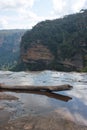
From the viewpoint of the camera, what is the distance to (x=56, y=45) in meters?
81.6

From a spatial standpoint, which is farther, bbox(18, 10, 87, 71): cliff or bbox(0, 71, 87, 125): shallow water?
bbox(18, 10, 87, 71): cliff

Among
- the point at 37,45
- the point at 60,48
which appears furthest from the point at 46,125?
the point at 37,45

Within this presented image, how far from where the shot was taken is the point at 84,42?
70500mm

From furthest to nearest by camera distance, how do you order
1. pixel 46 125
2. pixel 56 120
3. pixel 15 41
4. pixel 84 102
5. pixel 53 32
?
pixel 15 41
pixel 53 32
pixel 84 102
pixel 56 120
pixel 46 125

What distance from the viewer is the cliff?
72125 mm

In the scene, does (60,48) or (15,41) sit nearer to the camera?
(60,48)

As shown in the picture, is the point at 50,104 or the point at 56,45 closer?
the point at 50,104

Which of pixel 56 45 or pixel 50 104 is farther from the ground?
pixel 50 104

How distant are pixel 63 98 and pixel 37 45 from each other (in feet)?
244

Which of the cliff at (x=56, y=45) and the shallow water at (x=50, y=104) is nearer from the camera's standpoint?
the shallow water at (x=50, y=104)

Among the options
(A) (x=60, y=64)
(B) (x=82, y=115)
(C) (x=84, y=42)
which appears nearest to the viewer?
(B) (x=82, y=115)

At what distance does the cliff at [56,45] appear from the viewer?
72125 millimetres

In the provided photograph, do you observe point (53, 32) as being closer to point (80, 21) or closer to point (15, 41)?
point (80, 21)

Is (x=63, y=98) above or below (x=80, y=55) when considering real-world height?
above
